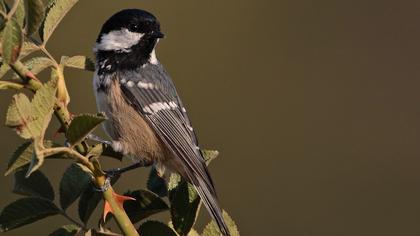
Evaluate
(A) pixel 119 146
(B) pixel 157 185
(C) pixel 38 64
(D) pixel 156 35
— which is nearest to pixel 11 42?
(C) pixel 38 64

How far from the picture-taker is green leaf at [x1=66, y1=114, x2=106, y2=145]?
1352 millimetres

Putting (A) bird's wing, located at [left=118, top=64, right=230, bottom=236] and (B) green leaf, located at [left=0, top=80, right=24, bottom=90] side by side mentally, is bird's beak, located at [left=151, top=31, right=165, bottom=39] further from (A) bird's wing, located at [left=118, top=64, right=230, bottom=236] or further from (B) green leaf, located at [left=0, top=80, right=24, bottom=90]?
(B) green leaf, located at [left=0, top=80, right=24, bottom=90]

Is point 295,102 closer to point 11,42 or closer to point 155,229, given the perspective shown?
point 155,229

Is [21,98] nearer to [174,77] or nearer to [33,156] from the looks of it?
[33,156]

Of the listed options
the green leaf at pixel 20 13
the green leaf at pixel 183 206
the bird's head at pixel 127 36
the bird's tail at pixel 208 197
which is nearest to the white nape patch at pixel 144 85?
the bird's head at pixel 127 36

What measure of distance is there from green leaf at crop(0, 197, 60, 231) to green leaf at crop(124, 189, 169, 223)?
0.61ft

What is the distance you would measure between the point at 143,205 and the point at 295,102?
3512 mm

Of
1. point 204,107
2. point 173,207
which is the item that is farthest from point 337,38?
point 173,207

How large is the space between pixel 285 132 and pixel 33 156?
12.2 ft

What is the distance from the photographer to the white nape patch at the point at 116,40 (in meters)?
2.67

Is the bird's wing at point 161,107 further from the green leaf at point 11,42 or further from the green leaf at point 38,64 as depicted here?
the green leaf at point 11,42

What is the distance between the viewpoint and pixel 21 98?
1.26 m

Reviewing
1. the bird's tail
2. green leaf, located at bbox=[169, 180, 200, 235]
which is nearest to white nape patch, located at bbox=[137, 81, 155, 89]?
the bird's tail

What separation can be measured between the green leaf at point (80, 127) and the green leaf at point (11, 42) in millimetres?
167
